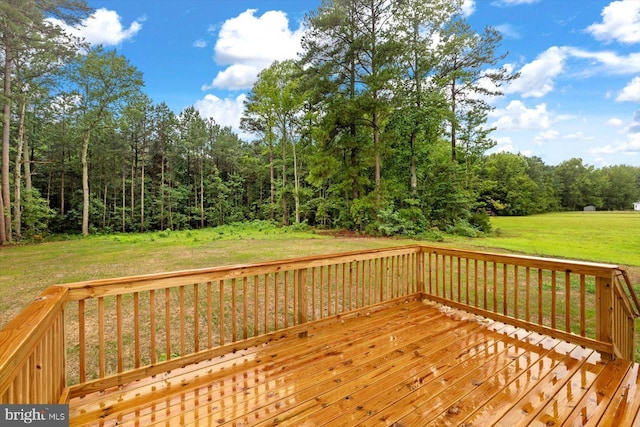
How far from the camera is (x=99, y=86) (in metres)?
16.7

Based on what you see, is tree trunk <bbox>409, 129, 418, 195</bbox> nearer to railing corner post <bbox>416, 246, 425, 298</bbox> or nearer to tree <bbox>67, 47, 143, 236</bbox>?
railing corner post <bbox>416, 246, 425, 298</bbox>

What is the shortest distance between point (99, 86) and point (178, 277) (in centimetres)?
1964

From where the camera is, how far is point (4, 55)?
11.5 metres

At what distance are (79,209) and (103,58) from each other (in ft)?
35.1

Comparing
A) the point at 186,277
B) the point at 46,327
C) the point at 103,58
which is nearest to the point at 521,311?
the point at 186,277

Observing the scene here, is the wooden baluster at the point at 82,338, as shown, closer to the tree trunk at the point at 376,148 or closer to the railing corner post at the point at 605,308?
the railing corner post at the point at 605,308

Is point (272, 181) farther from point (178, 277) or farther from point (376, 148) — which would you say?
point (178, 277)

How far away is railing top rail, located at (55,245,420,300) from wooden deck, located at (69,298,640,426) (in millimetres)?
717

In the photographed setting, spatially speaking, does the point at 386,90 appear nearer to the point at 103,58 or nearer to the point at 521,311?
the point at 521,311

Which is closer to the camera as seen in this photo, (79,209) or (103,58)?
(103,58)

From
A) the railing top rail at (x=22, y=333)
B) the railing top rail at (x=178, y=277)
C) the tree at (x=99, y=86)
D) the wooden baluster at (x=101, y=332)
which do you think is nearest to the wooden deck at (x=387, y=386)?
the wooden baluster at (x=101, y=332)

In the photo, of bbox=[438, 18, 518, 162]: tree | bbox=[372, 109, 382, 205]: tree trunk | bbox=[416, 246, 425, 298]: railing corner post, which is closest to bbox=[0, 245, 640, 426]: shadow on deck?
bbox=[416, 246, 425, 298]: railing corner post

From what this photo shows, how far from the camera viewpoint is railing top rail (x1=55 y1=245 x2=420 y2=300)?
2.06m

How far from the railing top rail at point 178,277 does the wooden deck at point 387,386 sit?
0.72 m
